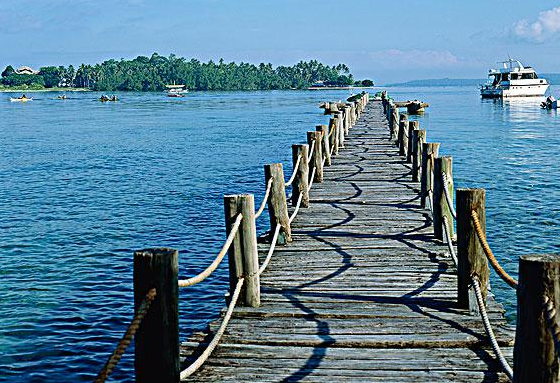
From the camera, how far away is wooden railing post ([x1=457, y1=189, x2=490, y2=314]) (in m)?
6.92

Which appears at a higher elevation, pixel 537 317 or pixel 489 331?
pixel 537 317

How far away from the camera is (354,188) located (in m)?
15.4

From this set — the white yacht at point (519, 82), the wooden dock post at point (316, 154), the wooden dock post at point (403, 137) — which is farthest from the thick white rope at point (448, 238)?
the white yacht at point (519, 82)

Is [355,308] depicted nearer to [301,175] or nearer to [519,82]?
[301,175]

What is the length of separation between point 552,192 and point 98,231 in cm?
1521

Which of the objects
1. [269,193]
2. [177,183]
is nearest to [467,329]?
[269,193]

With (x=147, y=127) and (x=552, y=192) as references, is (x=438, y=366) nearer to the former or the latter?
(x=552, y=192)

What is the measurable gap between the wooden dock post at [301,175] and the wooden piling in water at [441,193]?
10.4 feet

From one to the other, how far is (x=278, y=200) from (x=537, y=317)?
6188 mm

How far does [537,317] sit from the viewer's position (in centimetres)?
410

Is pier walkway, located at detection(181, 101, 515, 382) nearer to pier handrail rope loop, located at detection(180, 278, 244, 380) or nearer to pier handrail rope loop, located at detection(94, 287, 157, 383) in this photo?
pier handrail rope loop, located at detection(180, 278, 244, 380)

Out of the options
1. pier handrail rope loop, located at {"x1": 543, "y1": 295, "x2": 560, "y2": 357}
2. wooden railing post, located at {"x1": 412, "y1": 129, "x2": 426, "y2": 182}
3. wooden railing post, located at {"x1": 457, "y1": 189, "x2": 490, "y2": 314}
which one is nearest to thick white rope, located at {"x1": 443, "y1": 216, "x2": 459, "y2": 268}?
wooden railing post, located at {"x1": 457, "y1": 189, "x2": 490, "y2": 314}

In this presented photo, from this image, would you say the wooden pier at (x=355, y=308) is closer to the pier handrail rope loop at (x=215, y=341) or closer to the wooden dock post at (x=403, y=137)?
the pier handrail rope loop at (x=215, y=341)

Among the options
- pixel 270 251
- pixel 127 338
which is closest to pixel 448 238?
pixel 270 251
